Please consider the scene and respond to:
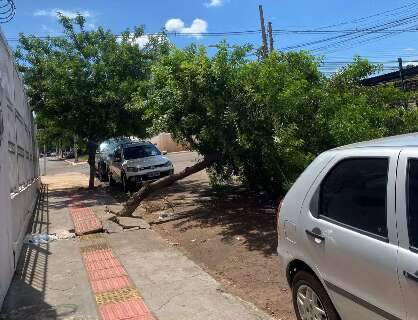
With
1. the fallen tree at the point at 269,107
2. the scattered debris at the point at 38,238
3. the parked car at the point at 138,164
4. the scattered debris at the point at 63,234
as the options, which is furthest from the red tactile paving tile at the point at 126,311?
the parked car at the point at 138,164

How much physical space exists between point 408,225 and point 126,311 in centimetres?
354

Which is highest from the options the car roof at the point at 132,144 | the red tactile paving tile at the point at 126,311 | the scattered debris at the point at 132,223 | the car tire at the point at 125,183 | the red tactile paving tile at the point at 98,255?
the car roof at the point at 132,144

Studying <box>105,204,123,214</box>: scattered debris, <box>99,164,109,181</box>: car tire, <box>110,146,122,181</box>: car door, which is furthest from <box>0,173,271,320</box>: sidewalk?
<box>99,164,109,181</box>: car tire

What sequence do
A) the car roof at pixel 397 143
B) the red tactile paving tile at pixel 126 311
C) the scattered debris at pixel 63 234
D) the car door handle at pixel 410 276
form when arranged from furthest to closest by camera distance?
the scattered debris at pixel 63 234 → the red tactile paving tile at pixel 126 311 → the car roof at pixel 397 143 → the car door handle at pixel 410 276

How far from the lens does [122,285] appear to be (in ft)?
21.9

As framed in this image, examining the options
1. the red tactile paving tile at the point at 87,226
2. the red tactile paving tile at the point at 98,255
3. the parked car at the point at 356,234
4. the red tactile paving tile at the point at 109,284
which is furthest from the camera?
the red tactile paving tile at the point at 87,226

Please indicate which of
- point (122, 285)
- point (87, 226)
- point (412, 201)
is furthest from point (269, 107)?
point (412, 201)

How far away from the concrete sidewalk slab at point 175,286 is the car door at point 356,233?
5.71ft

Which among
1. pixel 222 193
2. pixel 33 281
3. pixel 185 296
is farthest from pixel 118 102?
pixel 185 296

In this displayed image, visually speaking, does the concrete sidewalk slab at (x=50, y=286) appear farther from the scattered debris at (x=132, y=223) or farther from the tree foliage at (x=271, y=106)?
the tree foliage at (x=271, y=106)

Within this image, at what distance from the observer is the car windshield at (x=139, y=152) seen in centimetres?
1839

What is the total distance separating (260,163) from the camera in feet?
34.9

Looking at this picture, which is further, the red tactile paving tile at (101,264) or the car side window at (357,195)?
the red tactile paving tile at (101,264)

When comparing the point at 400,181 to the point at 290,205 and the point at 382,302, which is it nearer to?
the point at 382,302
